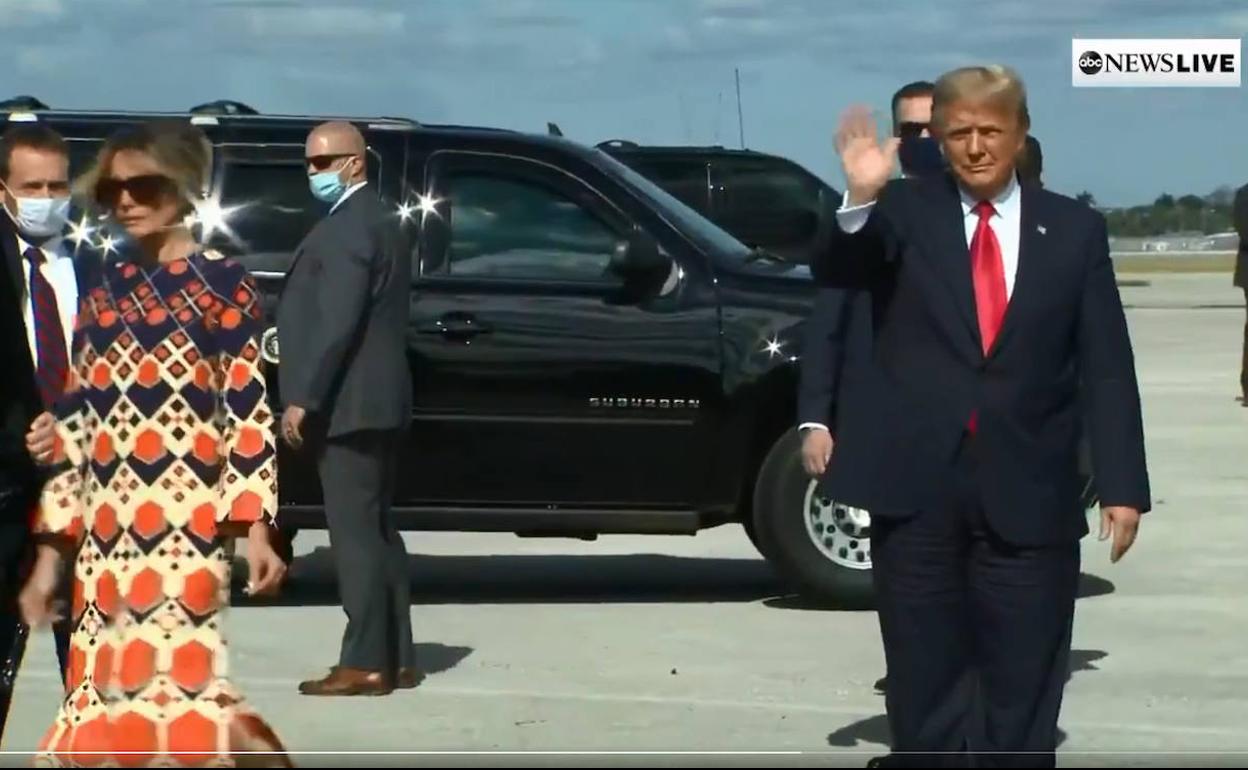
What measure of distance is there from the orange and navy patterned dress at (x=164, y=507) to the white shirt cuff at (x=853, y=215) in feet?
4.24

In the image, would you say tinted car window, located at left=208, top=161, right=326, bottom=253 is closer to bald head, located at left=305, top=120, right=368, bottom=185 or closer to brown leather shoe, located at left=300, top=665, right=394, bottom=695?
bald head, located at left=305, top=120, right=368, bottom=185

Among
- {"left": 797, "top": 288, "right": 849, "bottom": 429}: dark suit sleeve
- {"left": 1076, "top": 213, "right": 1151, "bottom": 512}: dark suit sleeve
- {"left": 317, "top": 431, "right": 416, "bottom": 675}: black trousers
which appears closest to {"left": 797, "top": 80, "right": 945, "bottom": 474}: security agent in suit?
{"left": 797, "top": 288, "right": 849, "bottom": 429}: dark suit sleeve

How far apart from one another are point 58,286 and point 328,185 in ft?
8.15

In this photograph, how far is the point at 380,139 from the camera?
10766 mm

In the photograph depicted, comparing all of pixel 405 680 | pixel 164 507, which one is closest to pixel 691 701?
pixel 405 680

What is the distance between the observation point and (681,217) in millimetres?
10945

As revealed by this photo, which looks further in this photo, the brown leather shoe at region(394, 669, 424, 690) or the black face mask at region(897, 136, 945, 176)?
→ the brown leather shoe at region(394, 669, 424, 690)

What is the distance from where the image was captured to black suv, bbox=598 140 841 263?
778 inches

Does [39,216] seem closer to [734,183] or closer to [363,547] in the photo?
[363,547]

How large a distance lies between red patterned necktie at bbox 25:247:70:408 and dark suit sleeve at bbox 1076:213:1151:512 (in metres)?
2.27

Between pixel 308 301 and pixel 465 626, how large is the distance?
2.02 meters

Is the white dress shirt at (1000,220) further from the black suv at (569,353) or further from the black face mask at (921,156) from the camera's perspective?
the black suv at (569,353)

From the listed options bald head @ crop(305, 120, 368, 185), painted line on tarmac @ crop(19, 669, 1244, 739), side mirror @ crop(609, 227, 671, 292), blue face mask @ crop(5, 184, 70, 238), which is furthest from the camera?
side mirror @ crop(609, 227, 671, 292)

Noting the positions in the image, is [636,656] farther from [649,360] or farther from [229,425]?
[229,425]
